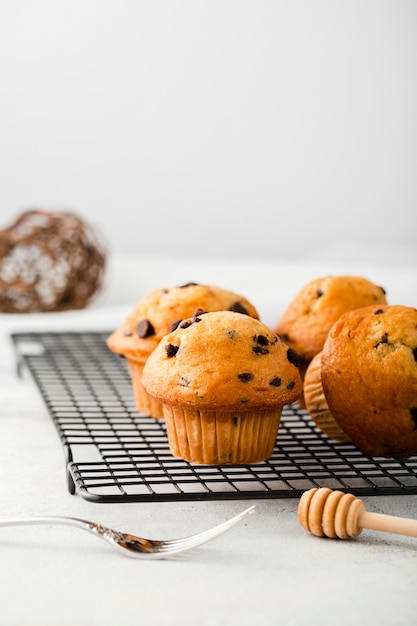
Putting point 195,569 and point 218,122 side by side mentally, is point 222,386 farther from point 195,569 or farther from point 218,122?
point 218,122

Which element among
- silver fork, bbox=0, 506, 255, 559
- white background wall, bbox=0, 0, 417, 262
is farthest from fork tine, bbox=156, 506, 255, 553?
white background wall, bbox=0, 0, 417, 262

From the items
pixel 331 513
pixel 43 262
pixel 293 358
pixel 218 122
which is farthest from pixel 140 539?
pixel 218 122

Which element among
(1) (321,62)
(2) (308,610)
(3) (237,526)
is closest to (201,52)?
(1) (321,62)

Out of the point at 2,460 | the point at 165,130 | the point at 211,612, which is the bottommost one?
the point at 2,460

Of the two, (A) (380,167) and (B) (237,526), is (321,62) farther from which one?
(B) (237,526)

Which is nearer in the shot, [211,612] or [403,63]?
[211,612]

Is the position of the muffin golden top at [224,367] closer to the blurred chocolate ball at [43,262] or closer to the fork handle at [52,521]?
the fork handle at [52,521]

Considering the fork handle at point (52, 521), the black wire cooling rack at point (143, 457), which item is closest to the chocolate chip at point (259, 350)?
the black wire cooling rack at point (143, 457)
